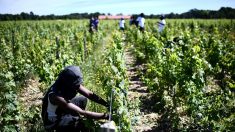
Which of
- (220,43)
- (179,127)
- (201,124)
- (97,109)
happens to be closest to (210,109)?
(201,124)

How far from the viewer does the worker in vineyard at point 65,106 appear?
448 cm

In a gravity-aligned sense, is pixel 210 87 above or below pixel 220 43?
below

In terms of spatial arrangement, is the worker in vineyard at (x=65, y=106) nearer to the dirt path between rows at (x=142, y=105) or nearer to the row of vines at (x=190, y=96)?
the dirt path between rows at (x=142, y=105)

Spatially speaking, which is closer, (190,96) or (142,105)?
(190,96)

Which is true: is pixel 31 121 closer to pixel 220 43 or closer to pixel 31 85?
pixel 31 85

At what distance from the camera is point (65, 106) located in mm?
4477

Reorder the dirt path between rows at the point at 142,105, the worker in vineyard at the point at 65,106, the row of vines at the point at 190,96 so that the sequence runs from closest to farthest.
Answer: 1. the worker in vineyard at the point at 65,106
2. the row of vines at the point at 190,96
3. the dirt path between rows at the point at 142,105

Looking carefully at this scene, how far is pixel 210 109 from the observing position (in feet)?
17.3

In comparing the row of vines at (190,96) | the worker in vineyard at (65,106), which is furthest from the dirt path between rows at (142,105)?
the worker in vineyard at (65,106)

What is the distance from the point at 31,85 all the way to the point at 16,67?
0.79 meters

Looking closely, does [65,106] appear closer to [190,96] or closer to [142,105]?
[190,96]

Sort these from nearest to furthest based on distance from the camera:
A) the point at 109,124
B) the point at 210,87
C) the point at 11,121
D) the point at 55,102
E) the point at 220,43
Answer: the point at 109,124 → the point at 55,102 → the point at 11,121 → the point at 210,87 → the point at 220,43

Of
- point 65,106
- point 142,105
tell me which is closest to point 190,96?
point 142,105

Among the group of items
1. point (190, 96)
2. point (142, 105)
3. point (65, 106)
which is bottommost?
point (142, 105)
